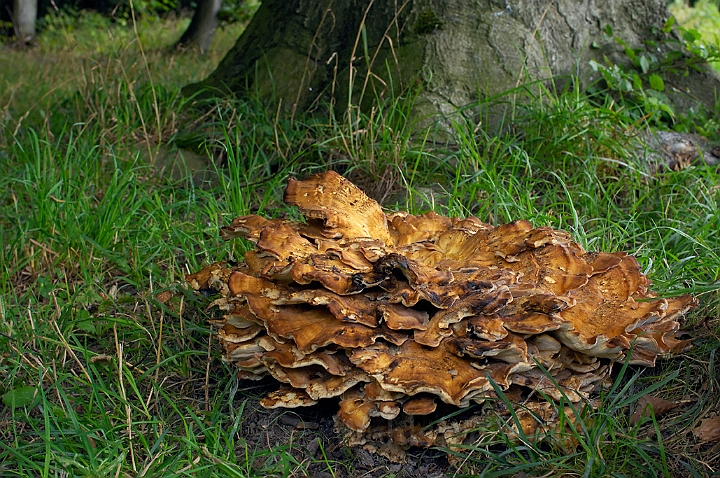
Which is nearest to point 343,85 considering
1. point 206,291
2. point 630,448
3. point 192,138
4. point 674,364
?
point 192,138

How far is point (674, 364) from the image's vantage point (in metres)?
2.65

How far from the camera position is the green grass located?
2266 millimetres

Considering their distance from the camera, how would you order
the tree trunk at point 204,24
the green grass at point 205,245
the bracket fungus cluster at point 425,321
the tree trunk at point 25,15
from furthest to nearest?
the tree trunk at point 25,15, the tree trunk at point 204,24, the green grass at point 205,245, the bracket fungus cluster at point 425,321

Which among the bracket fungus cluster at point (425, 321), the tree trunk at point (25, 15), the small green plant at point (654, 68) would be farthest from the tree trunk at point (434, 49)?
the tree trunk at point (25, 15)

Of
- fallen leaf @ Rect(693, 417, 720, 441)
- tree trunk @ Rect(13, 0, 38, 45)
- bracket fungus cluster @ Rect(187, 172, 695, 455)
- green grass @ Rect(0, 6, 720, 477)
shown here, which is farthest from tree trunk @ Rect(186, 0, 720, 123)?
tree trunk @ Rect(13, 0, 38, 45)

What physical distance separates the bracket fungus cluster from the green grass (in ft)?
0.60

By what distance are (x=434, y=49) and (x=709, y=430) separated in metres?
3.00

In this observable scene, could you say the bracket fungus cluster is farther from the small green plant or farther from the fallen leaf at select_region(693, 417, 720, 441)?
the small green plant

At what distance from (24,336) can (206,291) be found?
843mm

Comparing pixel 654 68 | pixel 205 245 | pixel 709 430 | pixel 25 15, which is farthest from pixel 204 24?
pixel 709 430

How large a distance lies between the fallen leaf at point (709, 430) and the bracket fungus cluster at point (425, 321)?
28 cm

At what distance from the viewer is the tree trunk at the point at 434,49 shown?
4.45 m

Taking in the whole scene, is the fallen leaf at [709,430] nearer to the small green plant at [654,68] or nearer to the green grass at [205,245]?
the green grass at [205,245]

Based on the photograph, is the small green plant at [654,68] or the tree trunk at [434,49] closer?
the tree trunk at [434,49]
